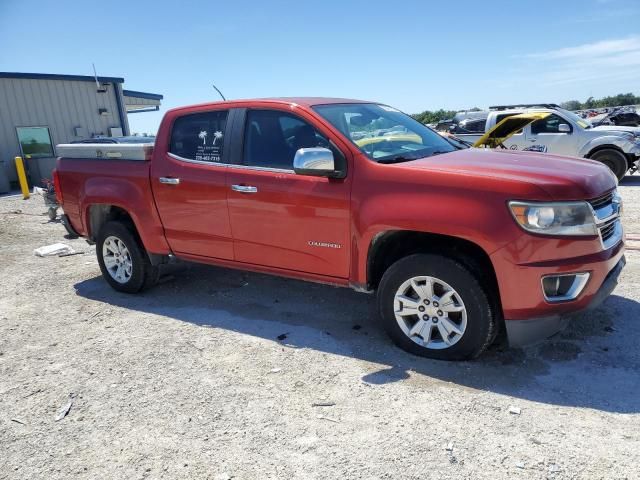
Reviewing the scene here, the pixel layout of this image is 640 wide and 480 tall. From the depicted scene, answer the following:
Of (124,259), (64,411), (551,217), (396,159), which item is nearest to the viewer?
(551,217)

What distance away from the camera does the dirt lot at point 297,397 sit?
2613mm

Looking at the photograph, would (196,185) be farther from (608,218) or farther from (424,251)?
(608,218)

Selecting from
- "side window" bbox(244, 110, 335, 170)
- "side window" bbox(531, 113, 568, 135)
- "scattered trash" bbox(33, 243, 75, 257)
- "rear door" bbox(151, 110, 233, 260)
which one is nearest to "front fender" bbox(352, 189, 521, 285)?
"side window" bbox(244, 110, 335, 170)

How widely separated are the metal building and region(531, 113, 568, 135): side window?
15020 millimetres

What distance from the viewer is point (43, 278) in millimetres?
6227

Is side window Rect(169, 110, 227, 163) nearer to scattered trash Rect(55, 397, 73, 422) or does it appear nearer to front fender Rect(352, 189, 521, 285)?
front fender Rect(352, 189, 521, 285)

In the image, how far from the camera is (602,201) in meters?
3.35

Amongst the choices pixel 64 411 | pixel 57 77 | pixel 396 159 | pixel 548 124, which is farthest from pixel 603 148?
pixel 57 77

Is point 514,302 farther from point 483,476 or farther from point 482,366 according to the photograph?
point 483,476

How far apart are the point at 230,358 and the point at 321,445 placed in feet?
4.25

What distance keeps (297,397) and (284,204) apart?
1472mm

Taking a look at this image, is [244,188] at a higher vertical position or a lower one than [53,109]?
lower

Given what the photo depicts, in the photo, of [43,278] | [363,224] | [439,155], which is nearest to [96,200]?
[43,278]

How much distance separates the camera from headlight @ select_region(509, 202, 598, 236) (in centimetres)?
306
